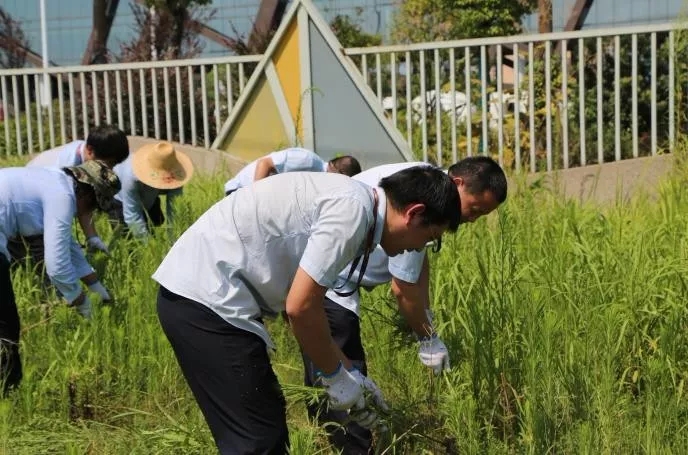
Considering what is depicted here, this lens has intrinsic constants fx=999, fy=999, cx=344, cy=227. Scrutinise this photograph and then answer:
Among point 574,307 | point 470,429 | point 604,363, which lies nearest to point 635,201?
point 574,307

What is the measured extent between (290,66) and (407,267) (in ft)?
17.9

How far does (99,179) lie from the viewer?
446 cm

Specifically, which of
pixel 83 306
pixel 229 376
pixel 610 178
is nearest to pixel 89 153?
pixel 83 306

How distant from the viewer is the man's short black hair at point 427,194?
2.52 meters

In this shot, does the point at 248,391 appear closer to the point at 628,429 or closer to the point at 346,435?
the point at 346,435

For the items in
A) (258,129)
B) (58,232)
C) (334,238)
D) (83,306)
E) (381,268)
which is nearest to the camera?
(334,238)

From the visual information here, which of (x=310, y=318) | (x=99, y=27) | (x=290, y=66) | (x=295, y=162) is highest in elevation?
(x=99, y=27)

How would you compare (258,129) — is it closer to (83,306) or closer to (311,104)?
Answer: (311,104)

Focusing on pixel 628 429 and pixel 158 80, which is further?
pixel 158 80

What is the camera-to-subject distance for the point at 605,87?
858 cm

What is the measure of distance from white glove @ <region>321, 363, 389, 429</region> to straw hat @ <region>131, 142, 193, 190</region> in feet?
11.5

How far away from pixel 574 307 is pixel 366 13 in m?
14.1

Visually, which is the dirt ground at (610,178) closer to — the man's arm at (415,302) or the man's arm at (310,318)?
the man's arm at (415,302)

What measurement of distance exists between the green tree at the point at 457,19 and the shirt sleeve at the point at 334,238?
9.89m
